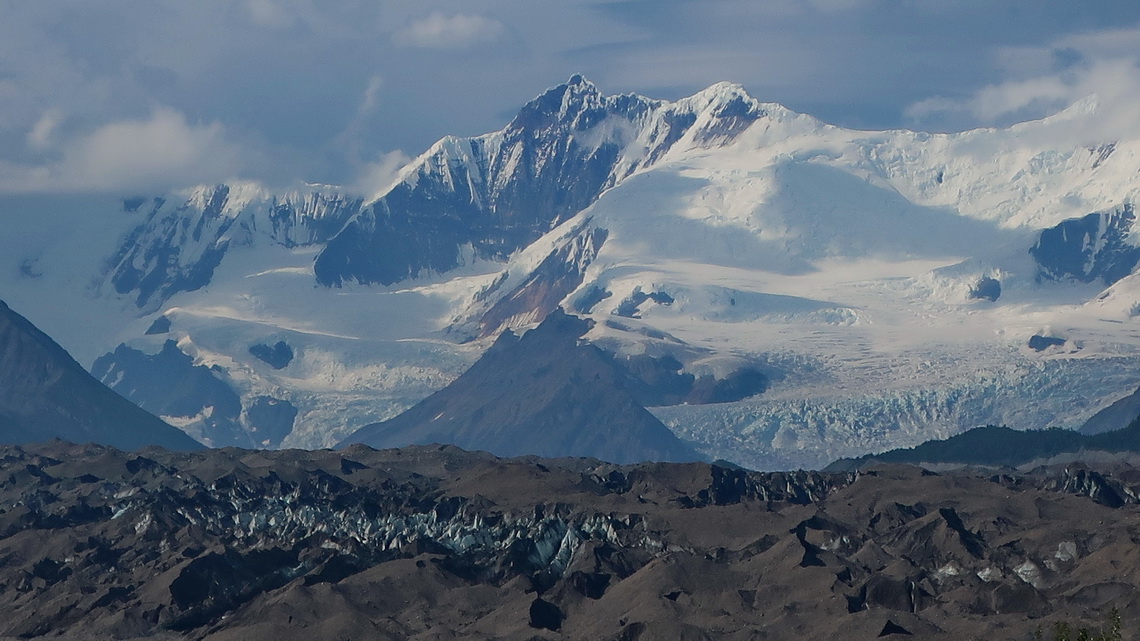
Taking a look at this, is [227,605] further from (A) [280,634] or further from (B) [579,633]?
(B) [579,633]

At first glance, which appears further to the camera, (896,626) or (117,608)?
(117,608)

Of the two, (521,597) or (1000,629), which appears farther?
(521,597)

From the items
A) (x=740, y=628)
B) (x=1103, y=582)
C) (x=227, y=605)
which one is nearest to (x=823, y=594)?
(x=740, y=628)

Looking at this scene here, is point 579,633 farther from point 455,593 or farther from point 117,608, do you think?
point 117,608

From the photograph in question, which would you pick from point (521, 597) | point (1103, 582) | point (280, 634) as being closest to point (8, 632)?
point (280, 634)

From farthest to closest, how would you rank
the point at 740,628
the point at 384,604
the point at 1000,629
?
1. the point at 384,604
2. the point at 740,628
3. the point at 1000,629

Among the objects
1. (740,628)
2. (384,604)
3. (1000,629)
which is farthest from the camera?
(384,604)

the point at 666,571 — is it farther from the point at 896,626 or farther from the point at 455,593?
the point at 896,626
